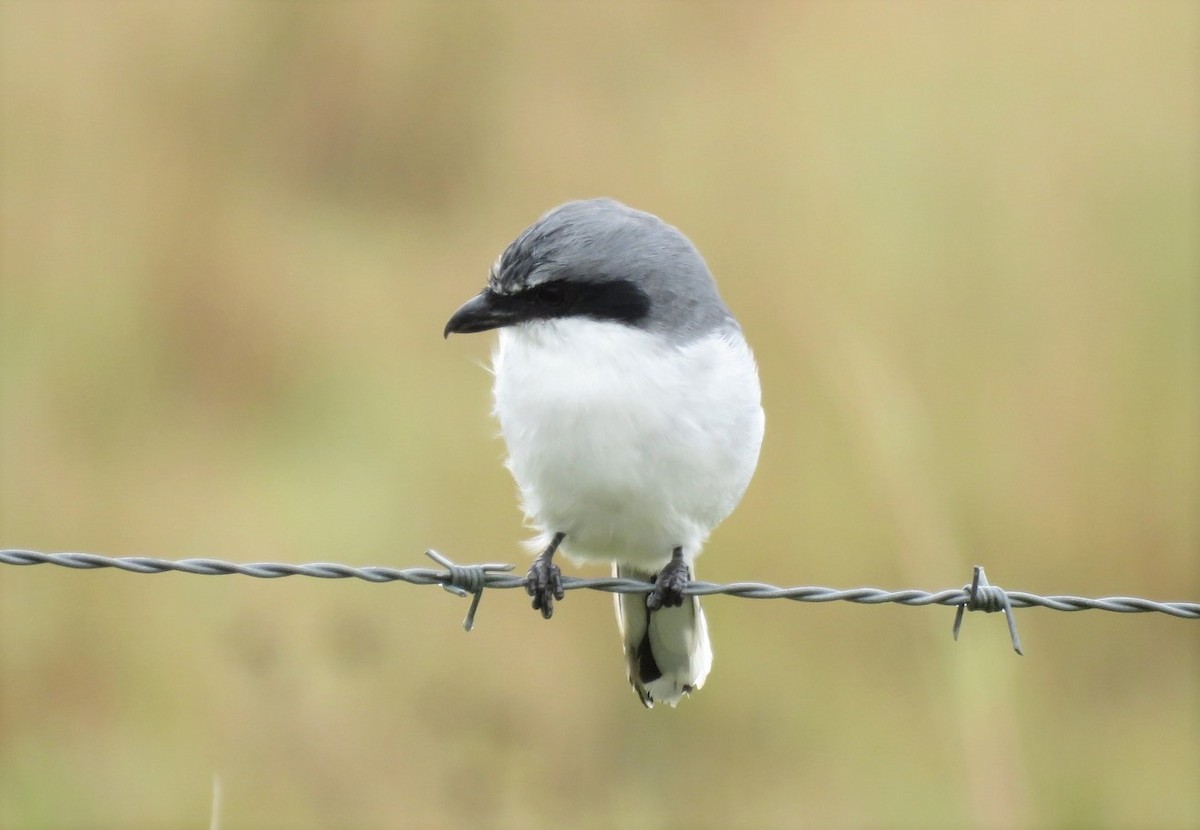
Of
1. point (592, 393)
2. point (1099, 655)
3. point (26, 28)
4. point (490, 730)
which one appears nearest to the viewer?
point (592, 393)

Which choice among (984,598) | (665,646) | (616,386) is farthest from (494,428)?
(984,598)

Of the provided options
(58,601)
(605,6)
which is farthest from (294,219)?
(58,601)

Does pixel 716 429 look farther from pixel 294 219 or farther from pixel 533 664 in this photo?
pixel 294 219

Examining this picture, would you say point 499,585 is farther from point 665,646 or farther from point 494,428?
point 494,428

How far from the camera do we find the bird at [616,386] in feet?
13.3

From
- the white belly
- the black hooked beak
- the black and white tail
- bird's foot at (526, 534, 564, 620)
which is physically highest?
the black hooked beak

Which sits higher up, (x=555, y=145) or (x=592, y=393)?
(x=555, y=145)

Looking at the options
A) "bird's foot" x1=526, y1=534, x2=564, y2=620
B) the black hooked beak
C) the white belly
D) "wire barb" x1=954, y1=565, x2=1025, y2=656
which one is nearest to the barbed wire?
"wire barb" x1=954, y1=565, x2=1025, y2=656

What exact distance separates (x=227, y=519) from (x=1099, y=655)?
421cm

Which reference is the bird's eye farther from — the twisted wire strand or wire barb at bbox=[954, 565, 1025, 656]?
wire barb at bbox=[954, 565, 1025, 656]

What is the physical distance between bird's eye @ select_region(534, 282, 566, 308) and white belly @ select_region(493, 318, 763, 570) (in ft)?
0.18

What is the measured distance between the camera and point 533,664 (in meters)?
6.32

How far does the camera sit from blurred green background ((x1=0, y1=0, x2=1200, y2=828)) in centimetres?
577

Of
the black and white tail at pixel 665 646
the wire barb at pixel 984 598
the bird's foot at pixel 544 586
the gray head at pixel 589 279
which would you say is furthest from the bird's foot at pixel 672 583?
the wire barb at pixel 984 598
